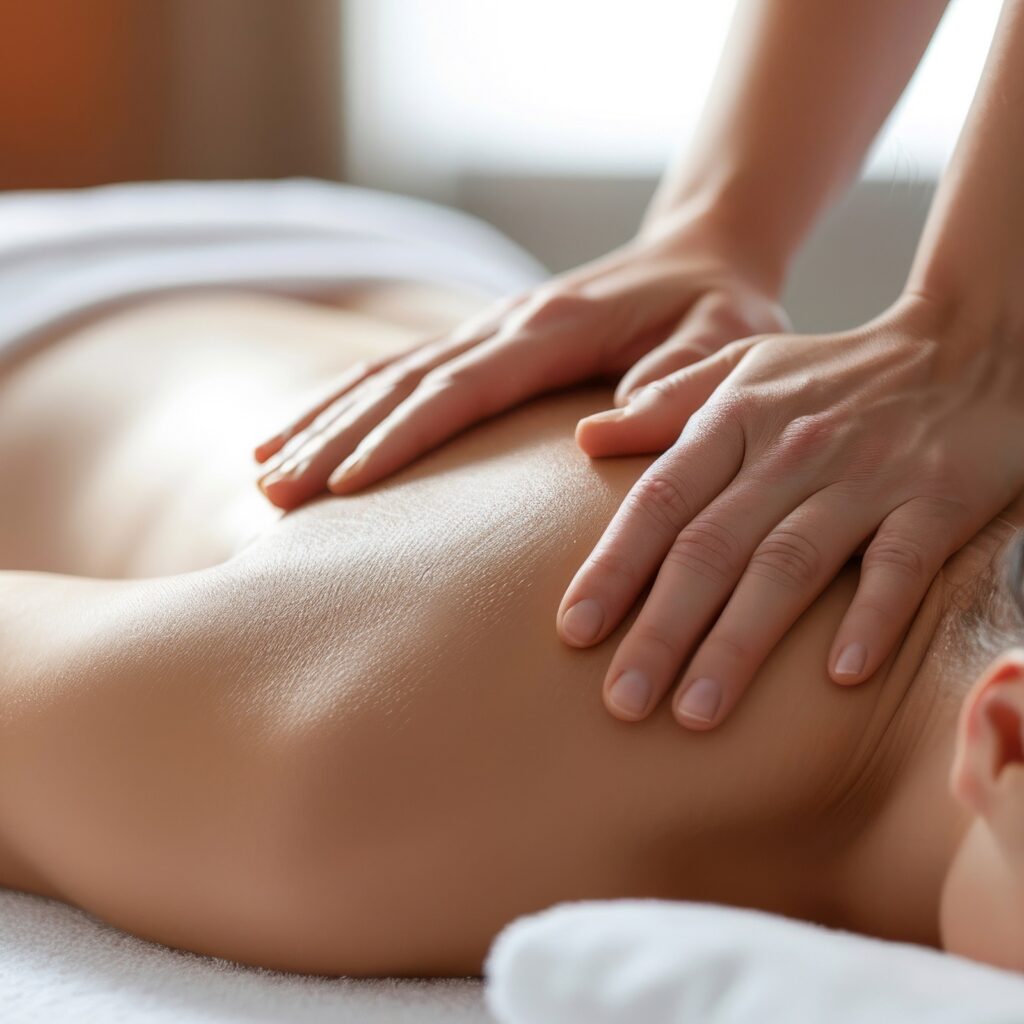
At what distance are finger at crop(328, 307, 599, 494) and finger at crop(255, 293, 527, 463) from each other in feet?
0.05

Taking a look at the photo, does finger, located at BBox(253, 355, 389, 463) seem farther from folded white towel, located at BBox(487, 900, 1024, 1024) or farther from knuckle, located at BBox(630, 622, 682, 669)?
folded white towel, located at BBox(487, 900, 1024, 1024)

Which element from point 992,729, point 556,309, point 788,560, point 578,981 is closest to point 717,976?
point 578,981

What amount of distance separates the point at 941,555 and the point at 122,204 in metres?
1.11

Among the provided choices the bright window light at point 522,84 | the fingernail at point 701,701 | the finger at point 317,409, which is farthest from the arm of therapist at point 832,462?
the bright window light at point 522,84

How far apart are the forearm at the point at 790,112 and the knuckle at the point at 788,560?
1.55 feet

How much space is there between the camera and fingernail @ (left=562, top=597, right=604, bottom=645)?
630 mm

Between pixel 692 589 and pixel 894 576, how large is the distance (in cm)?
10

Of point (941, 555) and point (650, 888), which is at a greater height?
point (941, 555)

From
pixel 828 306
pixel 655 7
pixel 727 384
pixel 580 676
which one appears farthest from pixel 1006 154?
pixel 655 7

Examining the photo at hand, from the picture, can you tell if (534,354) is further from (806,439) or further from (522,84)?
(522,84)

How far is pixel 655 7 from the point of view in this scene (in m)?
2.23

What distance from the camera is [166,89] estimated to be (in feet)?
8.57

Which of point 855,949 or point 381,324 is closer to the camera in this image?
point 855,949

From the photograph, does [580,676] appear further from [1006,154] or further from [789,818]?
[1006,154]
